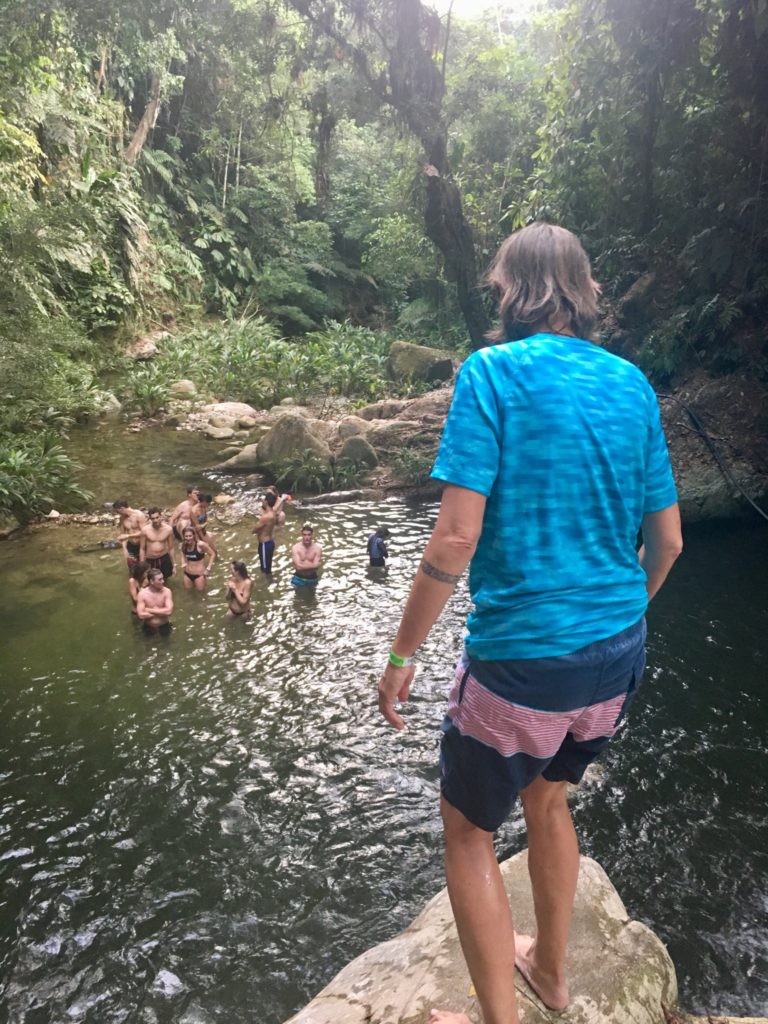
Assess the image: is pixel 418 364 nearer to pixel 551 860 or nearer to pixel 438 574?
pixel 551 860

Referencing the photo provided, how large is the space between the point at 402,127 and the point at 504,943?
17310mm

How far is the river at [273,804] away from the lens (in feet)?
11.3

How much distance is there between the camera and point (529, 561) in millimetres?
1759

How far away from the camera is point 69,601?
8109 mm

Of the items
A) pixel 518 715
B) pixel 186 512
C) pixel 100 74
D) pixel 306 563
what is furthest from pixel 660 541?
pixel 100 74

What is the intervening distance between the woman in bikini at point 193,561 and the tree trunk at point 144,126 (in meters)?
19.0

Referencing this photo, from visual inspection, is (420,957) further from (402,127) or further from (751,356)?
(402,127)

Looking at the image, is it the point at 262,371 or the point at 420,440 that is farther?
the point at 262,371

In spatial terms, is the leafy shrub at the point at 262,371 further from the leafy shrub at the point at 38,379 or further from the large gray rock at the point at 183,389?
the leafy shrub at the point at 38,379

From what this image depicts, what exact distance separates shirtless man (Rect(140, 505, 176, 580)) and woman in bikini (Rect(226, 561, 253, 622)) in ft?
3.84

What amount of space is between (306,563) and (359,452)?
5570mm

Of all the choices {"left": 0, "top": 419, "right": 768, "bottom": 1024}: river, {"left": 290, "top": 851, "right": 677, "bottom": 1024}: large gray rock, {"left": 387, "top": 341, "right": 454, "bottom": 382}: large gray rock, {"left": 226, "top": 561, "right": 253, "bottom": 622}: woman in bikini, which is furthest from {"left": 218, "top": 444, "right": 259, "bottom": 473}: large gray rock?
{"left": 290, "top": 851, "right": 677, "bottom": 1024}: large gray rock

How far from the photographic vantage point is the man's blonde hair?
189 cm

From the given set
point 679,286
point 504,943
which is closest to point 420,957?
point 504,943
